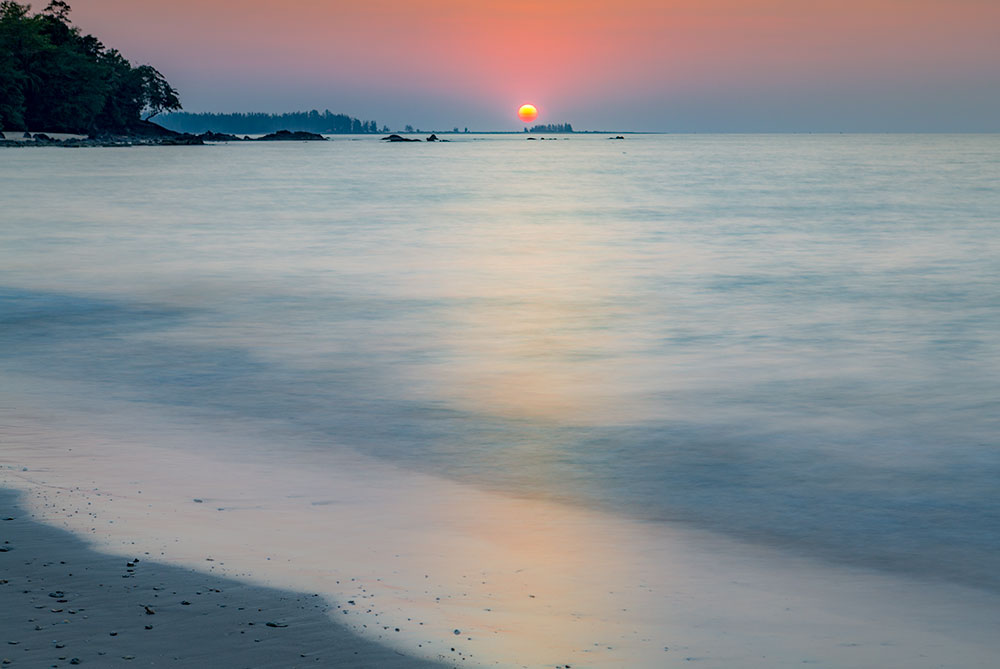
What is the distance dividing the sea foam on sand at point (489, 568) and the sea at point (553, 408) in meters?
0.03

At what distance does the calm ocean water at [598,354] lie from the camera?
7703 millimetres

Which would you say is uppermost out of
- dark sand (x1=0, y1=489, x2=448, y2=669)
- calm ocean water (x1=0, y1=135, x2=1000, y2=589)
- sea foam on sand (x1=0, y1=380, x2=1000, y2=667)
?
dark sand (x1=0, y1=489, x2=448, y2=669)

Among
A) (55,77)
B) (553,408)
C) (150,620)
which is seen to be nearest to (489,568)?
(150,620)

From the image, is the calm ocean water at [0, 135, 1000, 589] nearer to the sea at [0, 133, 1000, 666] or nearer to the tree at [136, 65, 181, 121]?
the sea at [0, 133, 1000, 666]

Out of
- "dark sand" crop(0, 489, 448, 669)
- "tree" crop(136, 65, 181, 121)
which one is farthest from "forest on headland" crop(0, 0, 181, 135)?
"dark sand" crop(0, 489, 448, 669)

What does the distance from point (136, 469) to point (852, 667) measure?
4950mm

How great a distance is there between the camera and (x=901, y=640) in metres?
4.93

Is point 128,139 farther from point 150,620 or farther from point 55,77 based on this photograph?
point 150,620

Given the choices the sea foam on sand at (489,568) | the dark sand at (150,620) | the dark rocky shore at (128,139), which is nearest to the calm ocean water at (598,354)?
the sea foam on sand at (489,568)

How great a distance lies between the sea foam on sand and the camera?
15.7 ft

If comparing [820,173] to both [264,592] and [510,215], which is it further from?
[264,592]

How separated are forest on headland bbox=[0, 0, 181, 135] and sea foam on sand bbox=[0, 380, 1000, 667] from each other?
11249cm

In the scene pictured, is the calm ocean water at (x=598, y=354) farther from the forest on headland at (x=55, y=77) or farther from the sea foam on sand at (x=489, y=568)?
the forest on headland at (x=55, y=77)

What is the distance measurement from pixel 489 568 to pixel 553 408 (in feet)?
15.2
